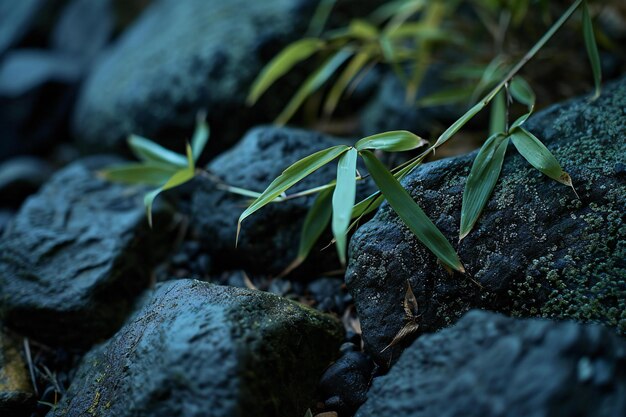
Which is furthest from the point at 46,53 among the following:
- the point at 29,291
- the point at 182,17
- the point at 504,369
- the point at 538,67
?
the point at 504,369

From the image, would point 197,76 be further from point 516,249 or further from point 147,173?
point 516,249

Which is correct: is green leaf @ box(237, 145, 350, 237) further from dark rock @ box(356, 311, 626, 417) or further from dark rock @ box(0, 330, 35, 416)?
dark rock @ box(0, 330, 35, 416)

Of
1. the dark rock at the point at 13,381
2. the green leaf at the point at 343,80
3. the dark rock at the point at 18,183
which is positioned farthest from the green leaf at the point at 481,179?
the dark rock at the point at 18,183

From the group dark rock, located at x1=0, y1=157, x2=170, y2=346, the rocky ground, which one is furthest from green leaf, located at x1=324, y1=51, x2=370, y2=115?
dark rock, located at x1=0, y1=157, x2=170, y2=346

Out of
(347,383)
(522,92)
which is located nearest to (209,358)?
(347,383)

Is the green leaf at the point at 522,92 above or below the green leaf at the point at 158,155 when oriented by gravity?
below

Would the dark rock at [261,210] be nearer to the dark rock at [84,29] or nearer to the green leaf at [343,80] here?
the green leaf at [343,80]

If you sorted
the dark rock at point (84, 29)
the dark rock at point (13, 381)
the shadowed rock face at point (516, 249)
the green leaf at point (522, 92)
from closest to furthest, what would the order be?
the shadowed rock face at point (516, 249), the dark rock at point (13, 381), the green leaf at point (522, 92), the dark rock at point (84, 29)
